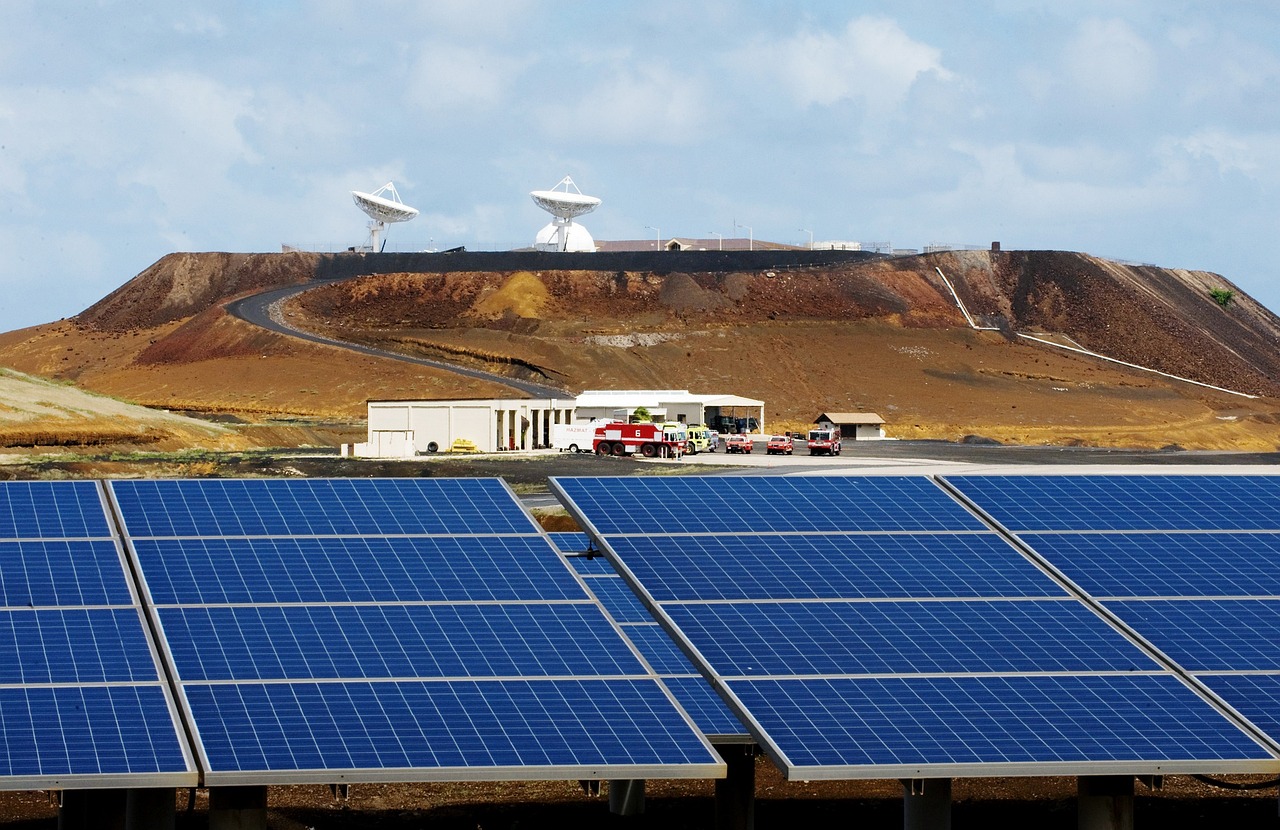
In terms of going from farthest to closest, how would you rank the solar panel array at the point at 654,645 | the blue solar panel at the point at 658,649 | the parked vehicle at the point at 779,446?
the parked vehicle at the point at 779,446, the blue solar panel at the point at 658,649, the solar panel array at the point at 654,645

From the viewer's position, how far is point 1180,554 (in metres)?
26.2

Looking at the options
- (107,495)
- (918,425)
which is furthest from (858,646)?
(918,425)

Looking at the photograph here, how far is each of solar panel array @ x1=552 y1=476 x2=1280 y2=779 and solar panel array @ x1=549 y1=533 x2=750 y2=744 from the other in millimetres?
559

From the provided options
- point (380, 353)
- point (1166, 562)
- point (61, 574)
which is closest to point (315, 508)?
point (61, 574)

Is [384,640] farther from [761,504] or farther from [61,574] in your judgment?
[761,504]

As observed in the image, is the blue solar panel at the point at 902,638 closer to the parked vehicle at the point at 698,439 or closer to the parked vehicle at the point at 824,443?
the parked vehicle at the point at 698,439

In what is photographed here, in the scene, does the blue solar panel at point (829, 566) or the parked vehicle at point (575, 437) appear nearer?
the blue solar panel at point (829, 566)

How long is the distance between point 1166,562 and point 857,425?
340 feet

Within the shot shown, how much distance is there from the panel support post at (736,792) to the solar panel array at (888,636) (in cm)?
162

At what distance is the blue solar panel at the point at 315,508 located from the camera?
81.5 ft

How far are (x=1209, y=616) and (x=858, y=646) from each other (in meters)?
5.49

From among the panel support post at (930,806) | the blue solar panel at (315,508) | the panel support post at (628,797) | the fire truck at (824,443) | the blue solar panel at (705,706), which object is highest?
the blue solar panel at (315,508)

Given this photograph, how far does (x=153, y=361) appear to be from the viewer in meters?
190

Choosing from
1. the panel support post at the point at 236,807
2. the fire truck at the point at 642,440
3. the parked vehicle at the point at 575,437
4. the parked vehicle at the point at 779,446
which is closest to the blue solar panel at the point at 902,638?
the panel support post at the point at 236,807
